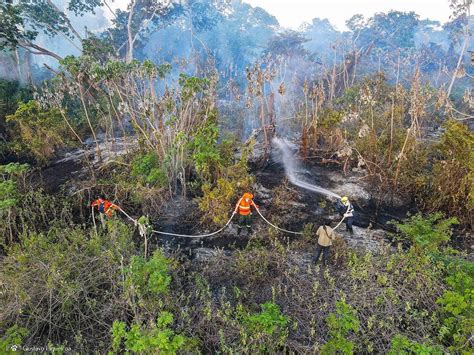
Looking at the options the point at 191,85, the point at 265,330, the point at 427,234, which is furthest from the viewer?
the point at 191,85

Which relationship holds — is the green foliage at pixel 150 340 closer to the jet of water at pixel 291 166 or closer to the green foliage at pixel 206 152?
the green foliage at pixel 206 152

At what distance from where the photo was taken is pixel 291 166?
11242mm

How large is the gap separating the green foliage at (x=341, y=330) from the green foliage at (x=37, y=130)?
11.3 metres

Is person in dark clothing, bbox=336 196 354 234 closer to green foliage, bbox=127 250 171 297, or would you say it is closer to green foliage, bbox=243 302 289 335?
green foliage, bbox=243 302 289 335

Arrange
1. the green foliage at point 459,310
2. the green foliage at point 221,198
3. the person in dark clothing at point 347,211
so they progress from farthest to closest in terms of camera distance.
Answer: the green foliage at point 221,198
the person in dark clothing at point 347,211
the green foliage at point 459,310

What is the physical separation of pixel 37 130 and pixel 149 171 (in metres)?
5.55

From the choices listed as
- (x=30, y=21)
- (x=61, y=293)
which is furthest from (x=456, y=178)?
(x=30, y=21)

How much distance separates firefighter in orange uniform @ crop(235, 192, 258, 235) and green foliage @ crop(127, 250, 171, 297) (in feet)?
8.07

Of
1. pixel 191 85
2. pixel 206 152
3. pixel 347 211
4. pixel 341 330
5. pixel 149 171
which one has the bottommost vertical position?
pixel 341 330

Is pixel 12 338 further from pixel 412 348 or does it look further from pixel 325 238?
pixel 412 348

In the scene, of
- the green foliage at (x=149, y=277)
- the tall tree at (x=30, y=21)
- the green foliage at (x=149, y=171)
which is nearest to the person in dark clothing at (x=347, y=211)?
the green foliage at (x=149, y=277)

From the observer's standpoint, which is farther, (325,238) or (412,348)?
(325,238)

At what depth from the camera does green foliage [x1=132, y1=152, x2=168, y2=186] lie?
8384 mm

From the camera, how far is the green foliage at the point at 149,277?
4543 mm
